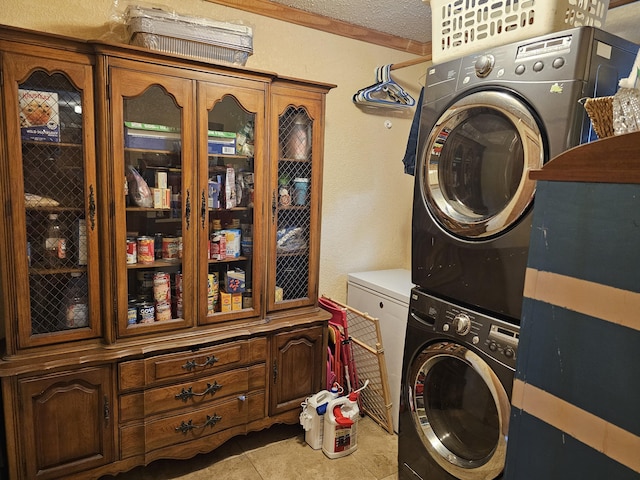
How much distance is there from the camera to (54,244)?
1793 millimetres

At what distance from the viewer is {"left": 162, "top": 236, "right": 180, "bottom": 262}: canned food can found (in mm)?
2021

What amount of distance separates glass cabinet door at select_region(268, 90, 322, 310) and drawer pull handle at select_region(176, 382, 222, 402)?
48 centimetres

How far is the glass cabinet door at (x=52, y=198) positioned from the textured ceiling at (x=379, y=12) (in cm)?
132

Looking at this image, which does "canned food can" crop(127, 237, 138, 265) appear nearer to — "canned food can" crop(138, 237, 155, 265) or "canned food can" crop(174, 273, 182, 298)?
"canned food can" crop(138, 237, 155, 265)

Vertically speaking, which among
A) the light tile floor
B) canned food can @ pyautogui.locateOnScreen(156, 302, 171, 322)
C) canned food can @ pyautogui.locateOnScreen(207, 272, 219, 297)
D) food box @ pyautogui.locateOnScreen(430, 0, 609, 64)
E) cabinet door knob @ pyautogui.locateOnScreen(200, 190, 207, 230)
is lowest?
the light tile floor

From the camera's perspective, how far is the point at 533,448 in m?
1.01

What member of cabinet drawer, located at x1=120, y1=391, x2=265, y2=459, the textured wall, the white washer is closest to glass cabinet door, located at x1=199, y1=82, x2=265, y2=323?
cabinet drawer, located at x1=120, y1=391, x2=265, y2=459

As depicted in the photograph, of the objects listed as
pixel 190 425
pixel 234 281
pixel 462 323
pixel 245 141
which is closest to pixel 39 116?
pixel 245 141

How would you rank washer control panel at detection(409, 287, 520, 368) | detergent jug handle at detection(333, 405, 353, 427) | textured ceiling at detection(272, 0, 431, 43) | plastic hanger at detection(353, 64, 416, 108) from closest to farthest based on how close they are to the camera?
washer control panel at detection(409, 287, 520, 368) → detergent jug handle at detection(333, 405, 353, 427) → textured ceiling at detection(272, 0, 431, 43) → plastic hanger at detection(353, 64, 416, 108)

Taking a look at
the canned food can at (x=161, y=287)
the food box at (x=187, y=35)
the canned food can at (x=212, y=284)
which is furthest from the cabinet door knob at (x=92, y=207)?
the food box at (x=187, y=35)

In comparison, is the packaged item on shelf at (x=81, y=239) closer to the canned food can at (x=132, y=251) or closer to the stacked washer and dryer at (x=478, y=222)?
the canned food can at (x=132, y=251)

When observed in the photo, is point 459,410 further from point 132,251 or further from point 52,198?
point 52,198

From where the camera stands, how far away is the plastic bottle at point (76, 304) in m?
1.83

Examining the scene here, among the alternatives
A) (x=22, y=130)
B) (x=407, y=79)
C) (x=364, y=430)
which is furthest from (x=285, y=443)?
(x=407, y=79)
